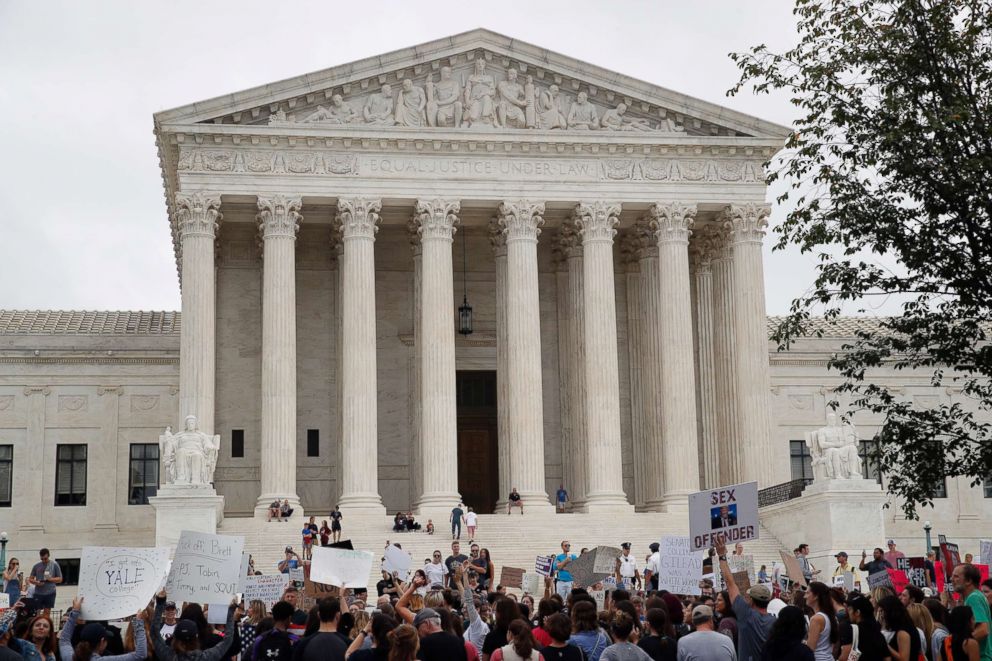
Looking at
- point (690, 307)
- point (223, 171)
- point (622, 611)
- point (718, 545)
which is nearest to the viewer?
point (622, 611)

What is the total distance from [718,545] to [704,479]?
3828 centimetres

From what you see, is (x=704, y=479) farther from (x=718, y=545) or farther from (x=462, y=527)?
(x=718, y=545)

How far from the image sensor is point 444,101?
164 ft

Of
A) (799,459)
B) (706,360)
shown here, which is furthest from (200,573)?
(799,459)

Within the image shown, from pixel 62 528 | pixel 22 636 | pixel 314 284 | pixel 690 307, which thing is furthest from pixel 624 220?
pixel 22 636

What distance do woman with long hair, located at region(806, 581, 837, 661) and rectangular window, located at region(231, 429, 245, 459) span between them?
40371mm

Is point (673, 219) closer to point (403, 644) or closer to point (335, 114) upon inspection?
point (335, 114)

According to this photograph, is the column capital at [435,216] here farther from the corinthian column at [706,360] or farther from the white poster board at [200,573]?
the white poster board at [200,573]

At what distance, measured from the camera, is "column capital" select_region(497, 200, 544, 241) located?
4978 cm

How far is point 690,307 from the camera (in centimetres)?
5206

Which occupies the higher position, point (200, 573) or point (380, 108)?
point (380, 108)

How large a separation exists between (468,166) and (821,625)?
37210 millimetres

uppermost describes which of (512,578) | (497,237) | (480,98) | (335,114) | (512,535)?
(480,98)

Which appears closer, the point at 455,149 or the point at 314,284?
the point at 455,149
